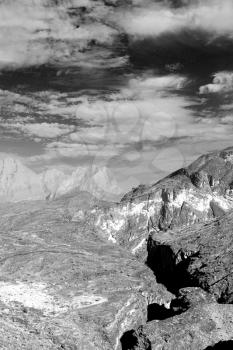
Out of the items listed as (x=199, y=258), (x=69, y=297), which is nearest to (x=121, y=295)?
(x=69, y=297)

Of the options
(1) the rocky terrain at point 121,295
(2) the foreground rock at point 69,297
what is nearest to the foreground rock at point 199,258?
(1) the rocky terrain at point 121,295

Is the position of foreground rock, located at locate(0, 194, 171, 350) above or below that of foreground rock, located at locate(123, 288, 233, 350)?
below

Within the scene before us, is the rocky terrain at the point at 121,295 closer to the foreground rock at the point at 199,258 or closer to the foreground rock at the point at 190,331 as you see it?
the foreground rock at the point at 190,331

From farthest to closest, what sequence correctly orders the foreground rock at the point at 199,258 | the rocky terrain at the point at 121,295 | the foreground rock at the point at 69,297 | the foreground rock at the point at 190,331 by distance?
the foreground rock at the point at 199,258 < the foreground rock at the point at 69,297 < the rocky terrain at the point at 121,295 < the foreground rock at the point at 190,331

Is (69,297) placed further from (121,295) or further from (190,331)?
(190,331)

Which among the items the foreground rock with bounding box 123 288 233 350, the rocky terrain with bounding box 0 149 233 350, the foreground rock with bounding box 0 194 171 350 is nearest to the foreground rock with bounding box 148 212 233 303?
the rocky terrain with bounding box 0 149 233 350

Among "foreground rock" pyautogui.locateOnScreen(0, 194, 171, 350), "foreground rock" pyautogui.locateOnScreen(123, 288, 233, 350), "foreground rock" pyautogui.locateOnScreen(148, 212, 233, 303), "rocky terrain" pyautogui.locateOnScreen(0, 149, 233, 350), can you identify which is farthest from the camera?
"foreground rock" pyautogui.locateOnScreen(148, 212, 233, 303)

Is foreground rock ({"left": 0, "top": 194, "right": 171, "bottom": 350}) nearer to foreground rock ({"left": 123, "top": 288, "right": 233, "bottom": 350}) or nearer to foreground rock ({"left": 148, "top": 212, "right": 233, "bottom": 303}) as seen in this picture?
foreground rock ({"left": 148, "top": 212, "right": 233, "bottom": 303})
